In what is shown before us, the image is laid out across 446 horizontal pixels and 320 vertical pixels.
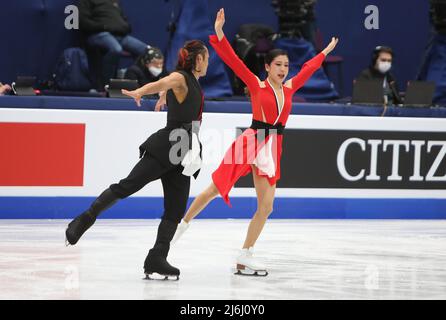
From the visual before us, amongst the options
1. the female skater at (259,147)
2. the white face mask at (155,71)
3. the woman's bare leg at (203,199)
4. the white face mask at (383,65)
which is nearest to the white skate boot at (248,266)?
the female skater at (259,147)

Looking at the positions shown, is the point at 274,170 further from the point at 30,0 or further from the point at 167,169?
the point at 30,0

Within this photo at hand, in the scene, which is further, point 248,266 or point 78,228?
point 248,266

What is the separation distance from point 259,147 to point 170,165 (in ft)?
2.60

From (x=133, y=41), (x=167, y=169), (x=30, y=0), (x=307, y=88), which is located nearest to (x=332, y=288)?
(x=167, y=169)

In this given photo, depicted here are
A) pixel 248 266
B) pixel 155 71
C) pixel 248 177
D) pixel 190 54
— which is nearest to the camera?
pixel 190 54

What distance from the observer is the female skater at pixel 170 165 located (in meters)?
6.15

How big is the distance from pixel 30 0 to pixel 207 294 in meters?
6.81

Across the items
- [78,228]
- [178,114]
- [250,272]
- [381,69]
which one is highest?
[178,114]

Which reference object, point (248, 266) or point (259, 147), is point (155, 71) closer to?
point (259, 147)

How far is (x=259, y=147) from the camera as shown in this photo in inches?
263

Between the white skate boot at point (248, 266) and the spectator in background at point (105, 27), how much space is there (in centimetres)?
506

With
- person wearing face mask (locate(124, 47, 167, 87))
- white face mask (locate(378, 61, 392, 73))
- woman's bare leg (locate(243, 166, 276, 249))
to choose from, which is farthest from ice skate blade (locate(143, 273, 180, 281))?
white face mask (locate(378, 61, 392, 73))

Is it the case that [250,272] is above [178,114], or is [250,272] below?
below

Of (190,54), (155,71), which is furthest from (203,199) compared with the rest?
(155,71)
